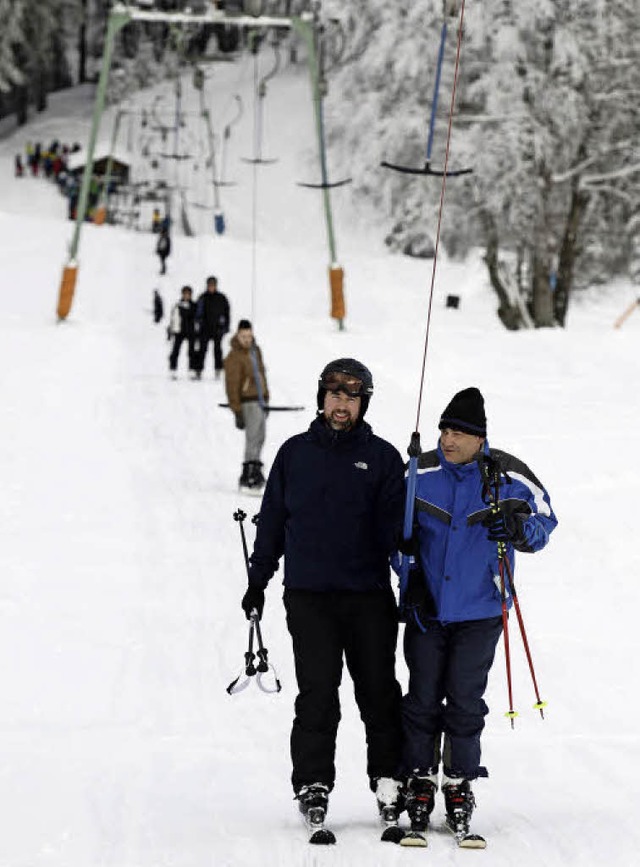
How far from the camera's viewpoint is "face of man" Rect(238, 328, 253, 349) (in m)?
14.7

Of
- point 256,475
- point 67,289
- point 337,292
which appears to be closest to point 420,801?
point 256,475

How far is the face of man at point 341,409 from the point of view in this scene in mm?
5699

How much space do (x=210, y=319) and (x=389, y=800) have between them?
18274 mm

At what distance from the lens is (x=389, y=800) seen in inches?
233

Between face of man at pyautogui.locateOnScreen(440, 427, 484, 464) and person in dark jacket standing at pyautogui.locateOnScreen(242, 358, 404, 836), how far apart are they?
Answer: 0.63ft

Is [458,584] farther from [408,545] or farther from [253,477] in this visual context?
[253,477]

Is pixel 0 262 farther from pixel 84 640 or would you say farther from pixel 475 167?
pixel 84 640

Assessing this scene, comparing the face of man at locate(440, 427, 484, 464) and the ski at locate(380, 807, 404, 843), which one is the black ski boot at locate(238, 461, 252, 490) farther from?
the face of man at locate(440, 427, 484, 464)

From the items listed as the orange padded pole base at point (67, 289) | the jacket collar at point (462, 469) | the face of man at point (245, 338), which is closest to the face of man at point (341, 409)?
the jacket collar at point (462, 469)

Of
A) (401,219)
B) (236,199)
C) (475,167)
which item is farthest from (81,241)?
(236,199)

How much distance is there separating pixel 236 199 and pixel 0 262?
23.6 metres

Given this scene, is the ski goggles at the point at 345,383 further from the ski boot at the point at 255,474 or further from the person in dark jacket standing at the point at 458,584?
the ski boot at the point at 255,474

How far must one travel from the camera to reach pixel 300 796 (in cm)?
591

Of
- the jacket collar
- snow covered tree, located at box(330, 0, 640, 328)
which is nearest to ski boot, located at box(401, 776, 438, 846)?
the jacket collar
